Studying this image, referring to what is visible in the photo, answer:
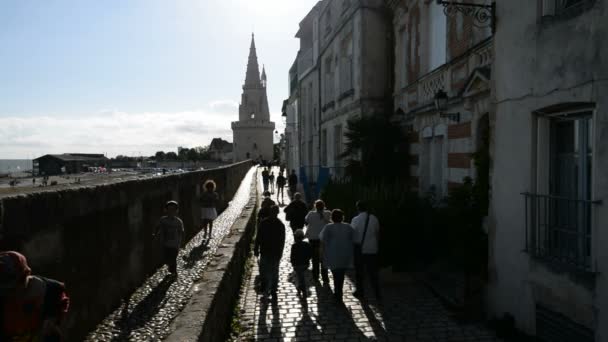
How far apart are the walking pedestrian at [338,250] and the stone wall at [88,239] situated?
8.67 ft

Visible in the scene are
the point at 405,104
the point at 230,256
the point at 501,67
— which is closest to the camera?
the point at 501,67

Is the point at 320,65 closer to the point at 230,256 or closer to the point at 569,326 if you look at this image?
the point at 230,256

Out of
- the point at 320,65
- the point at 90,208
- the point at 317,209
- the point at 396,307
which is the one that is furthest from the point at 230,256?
the point at 320,65

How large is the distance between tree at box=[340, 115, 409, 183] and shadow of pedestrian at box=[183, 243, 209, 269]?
5301mm

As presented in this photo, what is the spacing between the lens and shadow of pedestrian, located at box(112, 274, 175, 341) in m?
4.64

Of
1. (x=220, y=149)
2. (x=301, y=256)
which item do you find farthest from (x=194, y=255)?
(x=220, y=149)

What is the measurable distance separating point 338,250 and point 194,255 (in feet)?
9.08

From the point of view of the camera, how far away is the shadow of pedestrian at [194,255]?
7912 mm

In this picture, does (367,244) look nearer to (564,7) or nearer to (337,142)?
(564,7)

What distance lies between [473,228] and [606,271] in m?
2.56

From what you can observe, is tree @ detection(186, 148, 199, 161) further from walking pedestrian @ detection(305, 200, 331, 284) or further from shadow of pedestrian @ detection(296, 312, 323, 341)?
shadow of pedestrian @ detection(296, 312, 323, 341)

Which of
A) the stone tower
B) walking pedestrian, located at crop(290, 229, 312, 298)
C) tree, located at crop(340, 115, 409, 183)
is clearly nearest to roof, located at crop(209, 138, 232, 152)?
the stone tower

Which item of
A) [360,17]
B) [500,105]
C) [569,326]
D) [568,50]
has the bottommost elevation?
[569,326]

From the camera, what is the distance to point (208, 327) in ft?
16.1
